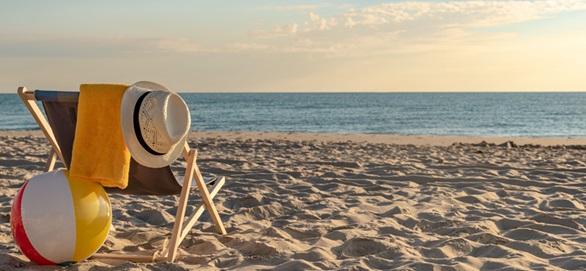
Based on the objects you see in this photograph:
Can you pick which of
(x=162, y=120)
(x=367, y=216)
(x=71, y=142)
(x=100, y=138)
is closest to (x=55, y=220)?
(x=100, y=138)

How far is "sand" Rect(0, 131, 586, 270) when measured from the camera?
3.54 m

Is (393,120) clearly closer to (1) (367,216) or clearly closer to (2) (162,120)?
(1) (367,216)

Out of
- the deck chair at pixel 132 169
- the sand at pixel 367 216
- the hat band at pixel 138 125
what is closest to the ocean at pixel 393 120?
the sand at pixel 367 216

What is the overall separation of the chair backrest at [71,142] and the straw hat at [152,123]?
0.76ft

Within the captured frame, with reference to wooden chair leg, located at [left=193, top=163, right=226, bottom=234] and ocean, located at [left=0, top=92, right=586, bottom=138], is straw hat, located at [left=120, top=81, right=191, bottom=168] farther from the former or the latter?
ocean, located at [left=0, top=92, right=586, bottom=138]

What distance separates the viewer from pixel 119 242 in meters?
4.04

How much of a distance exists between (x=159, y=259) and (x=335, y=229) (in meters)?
1.28

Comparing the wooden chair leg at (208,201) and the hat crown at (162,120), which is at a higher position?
the hat crown at (162,120)

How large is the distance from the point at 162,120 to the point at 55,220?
72cm

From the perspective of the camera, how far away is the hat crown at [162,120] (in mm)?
3289

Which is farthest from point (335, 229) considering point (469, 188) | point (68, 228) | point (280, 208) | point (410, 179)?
point (410, 179)

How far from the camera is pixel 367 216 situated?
189 inches

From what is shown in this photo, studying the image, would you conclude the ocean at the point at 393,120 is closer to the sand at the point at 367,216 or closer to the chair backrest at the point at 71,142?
the sand at the point at 367,216

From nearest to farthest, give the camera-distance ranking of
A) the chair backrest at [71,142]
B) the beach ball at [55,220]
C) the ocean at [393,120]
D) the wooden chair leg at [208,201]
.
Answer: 1. the beach ball at [55,220]
2. the chair backrest at [71,142]
3. the wooden chair leg at [208,201]
4. the ocean at [393,120]
